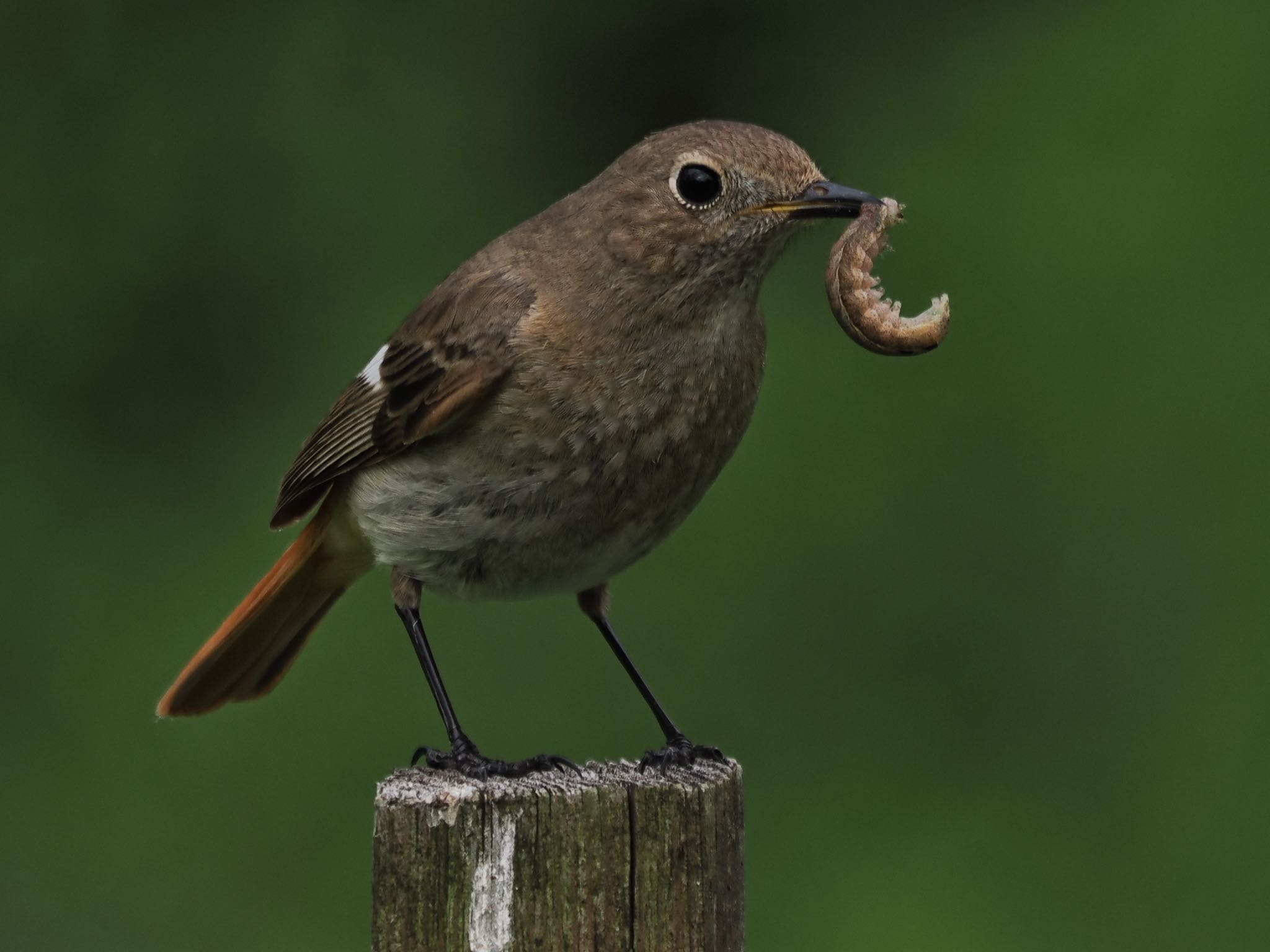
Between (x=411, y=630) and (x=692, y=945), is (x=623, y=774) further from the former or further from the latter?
(x=411, y=630)

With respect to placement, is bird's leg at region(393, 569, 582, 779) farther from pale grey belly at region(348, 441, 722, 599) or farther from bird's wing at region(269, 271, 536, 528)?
bird's wing at region(269, 271, 536, 528)

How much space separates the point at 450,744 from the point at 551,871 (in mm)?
1179

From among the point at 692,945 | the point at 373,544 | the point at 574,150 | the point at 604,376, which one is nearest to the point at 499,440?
the point at 604,376

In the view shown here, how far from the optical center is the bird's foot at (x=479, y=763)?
334cm

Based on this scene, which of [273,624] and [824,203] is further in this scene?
[273,624]

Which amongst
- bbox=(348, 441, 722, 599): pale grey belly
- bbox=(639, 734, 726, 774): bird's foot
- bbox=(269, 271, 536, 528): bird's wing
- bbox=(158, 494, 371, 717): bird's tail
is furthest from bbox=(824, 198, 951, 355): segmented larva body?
bbox=(158, 494, 371, 717): bird's tail

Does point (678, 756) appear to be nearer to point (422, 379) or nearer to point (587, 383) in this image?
point (587, 383)

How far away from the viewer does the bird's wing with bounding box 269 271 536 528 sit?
383cm

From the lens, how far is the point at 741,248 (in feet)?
12.3

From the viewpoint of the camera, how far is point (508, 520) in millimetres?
3791

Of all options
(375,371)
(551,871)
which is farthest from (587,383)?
(551,871)

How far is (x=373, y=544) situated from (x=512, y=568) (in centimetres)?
40

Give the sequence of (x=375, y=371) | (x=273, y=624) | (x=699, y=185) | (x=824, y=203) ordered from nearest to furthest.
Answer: (x=824, y=203)
(x=699, y=185)
(x=375, y=371)
(x=273, y=624)

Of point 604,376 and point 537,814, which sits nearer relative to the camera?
point 537,814
